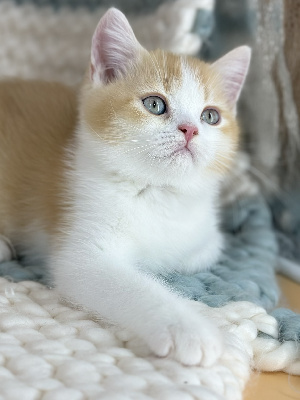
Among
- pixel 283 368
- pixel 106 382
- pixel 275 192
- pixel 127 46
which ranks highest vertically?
pixel 275 192

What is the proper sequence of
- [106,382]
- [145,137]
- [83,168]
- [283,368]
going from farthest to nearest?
1. [83,168]
2. [145,137]
3. [283,368]
4. [106,382]

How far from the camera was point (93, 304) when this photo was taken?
33.3 inches

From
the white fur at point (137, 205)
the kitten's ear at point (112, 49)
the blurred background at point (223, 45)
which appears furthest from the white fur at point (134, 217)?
the blurred background at point (223, 45)

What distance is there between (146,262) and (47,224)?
0.23m

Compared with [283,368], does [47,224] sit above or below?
above

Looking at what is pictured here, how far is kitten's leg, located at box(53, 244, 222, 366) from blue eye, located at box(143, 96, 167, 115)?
241mm

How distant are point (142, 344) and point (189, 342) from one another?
3.3 inches

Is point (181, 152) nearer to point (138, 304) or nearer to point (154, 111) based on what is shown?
point (154, 111)

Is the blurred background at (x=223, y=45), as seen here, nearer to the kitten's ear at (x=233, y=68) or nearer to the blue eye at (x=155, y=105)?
the kitten's ear at (x=233, y=68)

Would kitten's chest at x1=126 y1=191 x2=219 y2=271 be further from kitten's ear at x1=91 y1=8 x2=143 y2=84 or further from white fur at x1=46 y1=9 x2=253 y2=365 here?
kitten's ear at x1=91 y1=8 x2=143 y2=84

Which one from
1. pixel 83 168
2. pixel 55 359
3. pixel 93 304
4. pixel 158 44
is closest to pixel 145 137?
pixel 83 168

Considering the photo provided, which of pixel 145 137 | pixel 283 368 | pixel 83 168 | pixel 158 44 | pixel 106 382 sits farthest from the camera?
pixel 158 44

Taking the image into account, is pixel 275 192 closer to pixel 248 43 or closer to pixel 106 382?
pixel 248 43

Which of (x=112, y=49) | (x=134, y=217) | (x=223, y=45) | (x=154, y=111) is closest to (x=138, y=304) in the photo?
(x=134, y=217)
